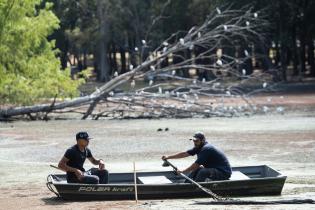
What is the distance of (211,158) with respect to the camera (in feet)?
50.8

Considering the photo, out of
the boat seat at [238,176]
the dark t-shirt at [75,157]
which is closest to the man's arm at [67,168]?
the dark t-shirt at [75,157]

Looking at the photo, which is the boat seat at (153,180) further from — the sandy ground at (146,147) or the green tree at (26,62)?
the green tree at (26,62)

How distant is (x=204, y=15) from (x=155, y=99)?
104 feet

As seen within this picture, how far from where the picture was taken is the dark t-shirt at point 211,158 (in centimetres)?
1545

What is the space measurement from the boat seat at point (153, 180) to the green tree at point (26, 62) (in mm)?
21374

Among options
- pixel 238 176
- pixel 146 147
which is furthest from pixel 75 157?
pixel 146 147

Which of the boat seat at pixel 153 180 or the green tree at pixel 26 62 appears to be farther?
the green tree at pixel 26 62

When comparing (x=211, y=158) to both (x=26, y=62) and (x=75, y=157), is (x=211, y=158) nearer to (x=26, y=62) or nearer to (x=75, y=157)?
(x=75, y=157)

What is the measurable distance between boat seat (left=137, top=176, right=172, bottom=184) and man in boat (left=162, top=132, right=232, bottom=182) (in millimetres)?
783

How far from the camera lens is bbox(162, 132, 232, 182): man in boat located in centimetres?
1545

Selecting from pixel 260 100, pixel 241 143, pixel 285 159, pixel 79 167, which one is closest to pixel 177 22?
pixel 260 100

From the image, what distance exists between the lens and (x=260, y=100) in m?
47.5

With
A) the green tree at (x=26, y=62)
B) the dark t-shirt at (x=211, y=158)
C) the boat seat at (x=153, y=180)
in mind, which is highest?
the green tree at (x=26, y=62)

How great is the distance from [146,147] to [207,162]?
10.3 meters
